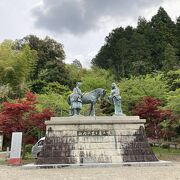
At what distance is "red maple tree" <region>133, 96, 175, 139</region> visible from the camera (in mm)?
18112

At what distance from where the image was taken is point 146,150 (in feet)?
41.8

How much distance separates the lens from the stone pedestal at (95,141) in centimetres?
1228

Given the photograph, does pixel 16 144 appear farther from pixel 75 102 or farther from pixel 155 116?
pixel 155 116

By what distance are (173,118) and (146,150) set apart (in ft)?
18.9

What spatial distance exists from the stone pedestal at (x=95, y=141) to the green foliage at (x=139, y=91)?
11067 millimetres

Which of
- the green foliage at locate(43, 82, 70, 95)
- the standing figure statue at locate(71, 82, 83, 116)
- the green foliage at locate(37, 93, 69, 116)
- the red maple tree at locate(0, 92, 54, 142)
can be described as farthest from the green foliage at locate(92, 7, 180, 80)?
the standing figure statue at locate(71, 82, 83, 116)

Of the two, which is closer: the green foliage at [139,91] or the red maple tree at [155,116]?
the red maple tree at [155,116]

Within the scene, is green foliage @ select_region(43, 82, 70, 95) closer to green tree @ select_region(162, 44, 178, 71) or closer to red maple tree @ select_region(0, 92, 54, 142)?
green tree @ select_region(162, 44, 178, 71)

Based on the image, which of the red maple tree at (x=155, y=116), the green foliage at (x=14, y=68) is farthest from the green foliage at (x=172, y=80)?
the green foliage at (x=14, y=68)

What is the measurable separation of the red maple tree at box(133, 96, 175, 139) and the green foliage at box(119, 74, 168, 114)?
14.5 ft

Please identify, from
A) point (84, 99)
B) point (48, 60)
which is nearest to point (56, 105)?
point (84, 99)

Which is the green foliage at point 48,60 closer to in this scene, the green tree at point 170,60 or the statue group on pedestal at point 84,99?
the green tree at point 170,60

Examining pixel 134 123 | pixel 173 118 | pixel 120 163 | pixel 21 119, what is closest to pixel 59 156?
pixel 120 163

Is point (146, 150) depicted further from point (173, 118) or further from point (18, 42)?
point (18, 42)
